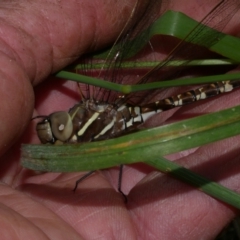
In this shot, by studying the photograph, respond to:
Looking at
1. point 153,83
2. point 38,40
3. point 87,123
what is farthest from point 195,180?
point 38,40

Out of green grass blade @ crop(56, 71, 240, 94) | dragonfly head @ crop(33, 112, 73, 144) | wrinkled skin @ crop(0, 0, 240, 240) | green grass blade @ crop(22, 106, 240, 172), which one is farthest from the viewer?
dragonfly head @ crop(33, 112, 73, 144)

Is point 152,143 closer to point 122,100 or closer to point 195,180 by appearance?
point 195,180

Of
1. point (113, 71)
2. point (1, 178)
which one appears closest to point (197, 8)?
point (113, 71)

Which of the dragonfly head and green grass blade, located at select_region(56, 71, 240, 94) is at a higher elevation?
green grass blade, located at select_region(56, 71, 240, 94)

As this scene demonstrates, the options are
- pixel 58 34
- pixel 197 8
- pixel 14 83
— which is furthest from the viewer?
pixel 197 8

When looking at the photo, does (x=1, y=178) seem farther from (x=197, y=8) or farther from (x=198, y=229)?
(x=197, y=8)

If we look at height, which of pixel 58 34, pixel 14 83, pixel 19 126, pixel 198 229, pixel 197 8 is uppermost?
pixel 197 8

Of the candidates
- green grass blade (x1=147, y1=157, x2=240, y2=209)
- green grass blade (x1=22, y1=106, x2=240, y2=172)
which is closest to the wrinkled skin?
green grass blade (x1=147, y1=157, x2=240, y2=209)

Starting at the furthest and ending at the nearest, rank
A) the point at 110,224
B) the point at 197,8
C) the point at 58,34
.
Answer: the point at 197,8
the point at 58,34
the point at 110,224

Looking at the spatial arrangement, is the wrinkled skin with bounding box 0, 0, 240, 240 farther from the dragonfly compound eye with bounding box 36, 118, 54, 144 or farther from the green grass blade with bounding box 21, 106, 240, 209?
the green grass blade with bounding box 21, 106, 240, 209
